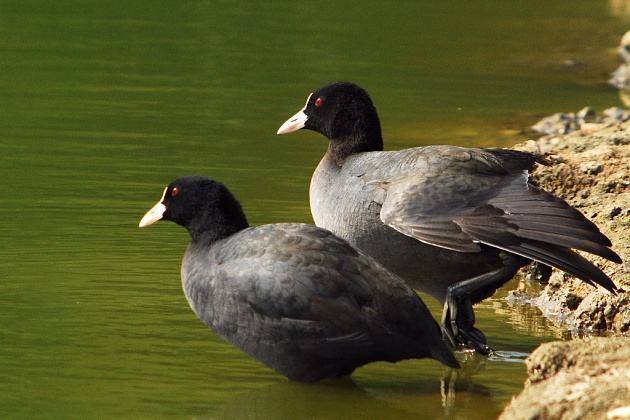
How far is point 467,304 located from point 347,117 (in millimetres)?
1656

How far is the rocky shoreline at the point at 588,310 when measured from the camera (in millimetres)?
5801

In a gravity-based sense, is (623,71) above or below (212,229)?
below

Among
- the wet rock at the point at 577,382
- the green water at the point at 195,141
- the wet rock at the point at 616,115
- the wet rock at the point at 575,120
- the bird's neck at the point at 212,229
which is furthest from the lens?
the wet rock at the point at 616,115

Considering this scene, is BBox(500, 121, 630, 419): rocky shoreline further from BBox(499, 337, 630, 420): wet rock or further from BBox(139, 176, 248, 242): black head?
BBox(139, 176, 248, 242): black head

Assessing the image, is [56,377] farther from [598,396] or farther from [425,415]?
[598,396]

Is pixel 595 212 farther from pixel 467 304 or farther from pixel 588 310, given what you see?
pixel 467 304

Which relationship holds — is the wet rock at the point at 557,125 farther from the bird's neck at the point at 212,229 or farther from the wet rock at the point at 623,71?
the bird's neck at the point at 212,229

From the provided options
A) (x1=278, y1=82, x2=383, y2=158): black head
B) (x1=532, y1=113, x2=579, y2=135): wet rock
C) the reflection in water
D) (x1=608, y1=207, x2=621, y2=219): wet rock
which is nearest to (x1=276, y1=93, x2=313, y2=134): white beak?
(x1=278, y1=82, x2=383, y2=158): black head

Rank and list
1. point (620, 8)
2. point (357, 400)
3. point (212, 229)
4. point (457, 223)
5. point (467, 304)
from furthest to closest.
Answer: point (620, 8) < point (467, 304) < point (457, 223) < point (212, 229) < point (357, 400)

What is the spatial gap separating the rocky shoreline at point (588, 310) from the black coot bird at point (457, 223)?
2.30 ft

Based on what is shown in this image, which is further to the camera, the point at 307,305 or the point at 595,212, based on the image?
the point at 595,212

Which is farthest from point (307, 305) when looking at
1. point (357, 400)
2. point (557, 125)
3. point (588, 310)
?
point (557, 125)

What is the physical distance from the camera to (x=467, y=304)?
8.20 meters

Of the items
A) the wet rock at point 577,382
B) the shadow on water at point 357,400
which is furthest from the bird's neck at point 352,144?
the wet rock at point 577,382
